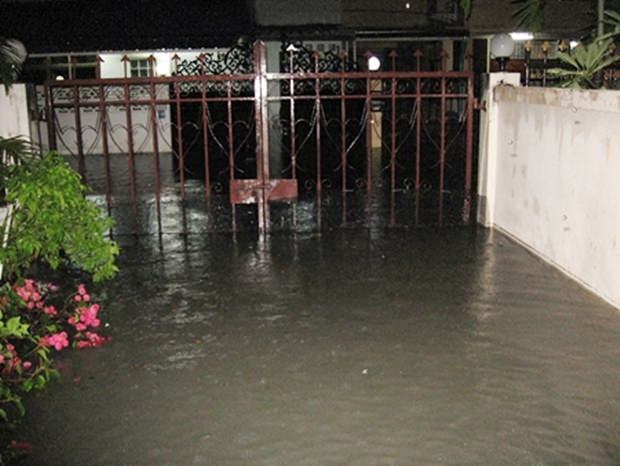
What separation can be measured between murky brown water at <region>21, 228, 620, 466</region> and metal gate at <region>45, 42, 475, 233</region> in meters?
1.90

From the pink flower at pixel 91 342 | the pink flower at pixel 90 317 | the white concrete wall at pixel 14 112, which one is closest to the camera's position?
the pink flower at pixel 91 342

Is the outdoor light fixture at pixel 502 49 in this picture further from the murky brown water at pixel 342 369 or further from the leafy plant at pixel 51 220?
the leafy plant at pixel 51 220

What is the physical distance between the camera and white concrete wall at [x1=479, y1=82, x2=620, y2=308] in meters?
5.82

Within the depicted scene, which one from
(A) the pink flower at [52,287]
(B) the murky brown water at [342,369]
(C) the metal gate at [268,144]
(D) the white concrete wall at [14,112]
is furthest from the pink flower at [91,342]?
(C) the metal gate at [268,144]

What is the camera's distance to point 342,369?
479 cm

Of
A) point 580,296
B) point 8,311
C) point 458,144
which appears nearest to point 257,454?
point 8,311

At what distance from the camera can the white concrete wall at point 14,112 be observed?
7637 millimetres

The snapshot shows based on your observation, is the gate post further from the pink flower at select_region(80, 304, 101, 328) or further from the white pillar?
the pink flower at select_region(80, 304, 101, 328)

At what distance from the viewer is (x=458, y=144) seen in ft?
58.8

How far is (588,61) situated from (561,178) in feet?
3.47

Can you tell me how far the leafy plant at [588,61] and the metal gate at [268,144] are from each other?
5.26 feet

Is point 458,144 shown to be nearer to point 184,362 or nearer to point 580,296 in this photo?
point 580,296

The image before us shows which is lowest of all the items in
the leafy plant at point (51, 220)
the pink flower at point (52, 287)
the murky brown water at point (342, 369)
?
the murky brown water at point (342, 369)

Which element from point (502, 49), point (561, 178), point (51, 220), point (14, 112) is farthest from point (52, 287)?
point (502, 49)
